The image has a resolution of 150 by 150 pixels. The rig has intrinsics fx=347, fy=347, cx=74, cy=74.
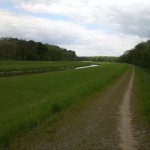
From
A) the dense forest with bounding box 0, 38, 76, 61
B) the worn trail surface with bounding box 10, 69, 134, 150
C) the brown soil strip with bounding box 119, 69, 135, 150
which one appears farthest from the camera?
the dense forest with bounding box 0, 38, 76, 61

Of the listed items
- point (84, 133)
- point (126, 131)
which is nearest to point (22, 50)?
point (126, 131)

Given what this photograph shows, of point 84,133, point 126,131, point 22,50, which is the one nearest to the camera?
point 84,133

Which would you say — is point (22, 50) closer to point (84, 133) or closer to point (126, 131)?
point (126, 131)

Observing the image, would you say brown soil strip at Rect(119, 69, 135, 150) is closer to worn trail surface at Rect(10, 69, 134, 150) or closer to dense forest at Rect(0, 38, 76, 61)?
worn trail surface at Rect(10, 69, 134, 150)

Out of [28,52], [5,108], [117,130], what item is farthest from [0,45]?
[117,130]

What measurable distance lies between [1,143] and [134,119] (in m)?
7.14

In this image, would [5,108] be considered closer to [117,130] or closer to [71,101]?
[71,101]

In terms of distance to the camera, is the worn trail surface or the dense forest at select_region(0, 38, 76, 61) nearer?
the worn trail surface

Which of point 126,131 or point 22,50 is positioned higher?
point 22,50

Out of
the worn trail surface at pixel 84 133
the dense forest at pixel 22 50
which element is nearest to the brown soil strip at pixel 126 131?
the worn trail surface at pixel 84 133

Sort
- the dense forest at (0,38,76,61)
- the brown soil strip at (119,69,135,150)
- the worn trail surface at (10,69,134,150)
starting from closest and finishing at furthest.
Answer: the worn trail surface at (10,69,134,150) → the brown soil strip at (119,69,135,150) → the dense forest at (0,38,76,61)

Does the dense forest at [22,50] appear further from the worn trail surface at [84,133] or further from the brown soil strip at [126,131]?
the worn trail surface at [84,133]

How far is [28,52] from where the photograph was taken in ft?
559

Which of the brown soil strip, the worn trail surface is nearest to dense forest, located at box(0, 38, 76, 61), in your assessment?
the brown soil strip
